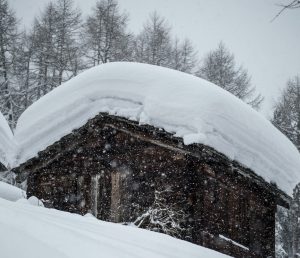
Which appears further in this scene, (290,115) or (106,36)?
(106,36)

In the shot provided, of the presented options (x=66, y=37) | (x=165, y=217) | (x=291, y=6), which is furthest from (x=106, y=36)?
(x=291, y=6)

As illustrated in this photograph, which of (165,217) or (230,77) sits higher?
(230,77)

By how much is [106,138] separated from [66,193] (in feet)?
5.61

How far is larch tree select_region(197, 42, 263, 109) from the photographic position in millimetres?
21297

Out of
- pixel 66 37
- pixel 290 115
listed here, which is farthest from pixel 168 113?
pixel 66 37

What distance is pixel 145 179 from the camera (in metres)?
7.91

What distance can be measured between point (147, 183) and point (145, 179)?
99 millimetres

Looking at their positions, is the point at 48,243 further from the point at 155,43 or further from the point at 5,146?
the point at 155,43

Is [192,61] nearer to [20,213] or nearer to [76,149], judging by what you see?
[76,149]

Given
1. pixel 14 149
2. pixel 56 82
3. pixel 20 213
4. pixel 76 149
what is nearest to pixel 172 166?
pixel 76 149

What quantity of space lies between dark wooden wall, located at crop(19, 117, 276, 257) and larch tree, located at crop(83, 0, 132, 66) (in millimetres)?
11719

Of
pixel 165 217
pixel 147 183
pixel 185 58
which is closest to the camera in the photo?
pixel 165 217

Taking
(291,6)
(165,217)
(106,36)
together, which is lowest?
(165,217)

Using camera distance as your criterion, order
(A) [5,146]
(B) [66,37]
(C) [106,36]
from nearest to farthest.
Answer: (A) [5,146]
(C) [106,36]
(B) [66,37]
